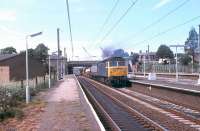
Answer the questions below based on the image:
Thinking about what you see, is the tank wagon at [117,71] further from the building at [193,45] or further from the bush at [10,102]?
the building at [193,45]

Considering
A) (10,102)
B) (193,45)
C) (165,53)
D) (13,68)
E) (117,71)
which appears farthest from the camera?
(165,53)

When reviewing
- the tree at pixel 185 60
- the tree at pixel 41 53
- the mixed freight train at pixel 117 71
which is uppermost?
the tree at pixel 41 53

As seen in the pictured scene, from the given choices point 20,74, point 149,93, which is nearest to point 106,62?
point 149,93

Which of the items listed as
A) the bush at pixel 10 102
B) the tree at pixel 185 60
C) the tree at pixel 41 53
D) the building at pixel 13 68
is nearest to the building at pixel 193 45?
the tree at pixel 185 60

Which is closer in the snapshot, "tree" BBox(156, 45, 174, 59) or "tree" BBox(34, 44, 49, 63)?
"tree" BBox(34, 44, 49, 63)

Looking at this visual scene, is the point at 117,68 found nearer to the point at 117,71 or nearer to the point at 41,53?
the point at 117,71

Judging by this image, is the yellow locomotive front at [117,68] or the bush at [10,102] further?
the yellow locomotive front at [117,68]

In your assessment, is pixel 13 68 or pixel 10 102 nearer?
pixel 10 102

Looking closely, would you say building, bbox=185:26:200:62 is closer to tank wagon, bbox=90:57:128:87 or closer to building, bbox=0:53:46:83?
building, bbox=0:53:46:83

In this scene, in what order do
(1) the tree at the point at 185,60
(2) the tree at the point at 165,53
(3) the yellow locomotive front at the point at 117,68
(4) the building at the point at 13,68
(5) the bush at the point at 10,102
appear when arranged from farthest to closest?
(2) the tree at the point at 165,53, (1) the tree at the point at 185,60, (4) the building at the point at 13,68, (3) the yellow locomotive front at the point at 117,68, (5) the bush at the point at 10,102

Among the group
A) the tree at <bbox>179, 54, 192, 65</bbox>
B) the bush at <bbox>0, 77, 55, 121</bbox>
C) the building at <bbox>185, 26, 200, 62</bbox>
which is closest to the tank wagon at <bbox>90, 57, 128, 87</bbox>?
the bush at <bbox>0, 77, 55, 121</bbox>

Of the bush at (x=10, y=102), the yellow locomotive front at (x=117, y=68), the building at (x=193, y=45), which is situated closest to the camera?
the bush at (x=10, y=102)

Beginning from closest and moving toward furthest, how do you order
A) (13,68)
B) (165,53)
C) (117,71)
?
(117,71) < (13,68) < (165,53)

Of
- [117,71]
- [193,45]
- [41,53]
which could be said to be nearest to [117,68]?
[117,71]
